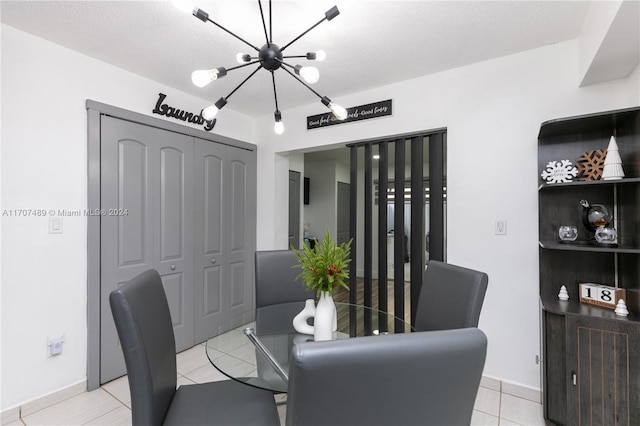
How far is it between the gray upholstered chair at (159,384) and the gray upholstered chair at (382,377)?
0.70 m

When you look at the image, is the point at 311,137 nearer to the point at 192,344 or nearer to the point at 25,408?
the point at 192,344

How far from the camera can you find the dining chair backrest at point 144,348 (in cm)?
107

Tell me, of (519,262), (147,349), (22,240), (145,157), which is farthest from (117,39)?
(519,262)

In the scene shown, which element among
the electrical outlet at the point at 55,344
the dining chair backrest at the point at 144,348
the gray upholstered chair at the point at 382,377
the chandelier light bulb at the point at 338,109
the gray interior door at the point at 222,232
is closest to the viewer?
the gray upholstered chair at the point at 382,377

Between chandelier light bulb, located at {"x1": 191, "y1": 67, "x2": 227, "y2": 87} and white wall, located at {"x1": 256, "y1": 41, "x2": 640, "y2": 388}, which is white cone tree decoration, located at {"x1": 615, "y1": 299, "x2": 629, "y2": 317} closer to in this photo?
white wall, located at {"x1": 256, "y1": 41, "x2": 640, "y2": 388}

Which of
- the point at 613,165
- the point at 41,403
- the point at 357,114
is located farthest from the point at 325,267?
the point at 41,403

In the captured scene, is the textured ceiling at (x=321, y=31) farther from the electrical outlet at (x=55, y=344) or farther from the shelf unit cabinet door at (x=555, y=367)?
the electrical outlet at (x=55, y=344)

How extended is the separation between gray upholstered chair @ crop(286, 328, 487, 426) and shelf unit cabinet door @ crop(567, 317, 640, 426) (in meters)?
1.35

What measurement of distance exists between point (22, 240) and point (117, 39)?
1.48 m

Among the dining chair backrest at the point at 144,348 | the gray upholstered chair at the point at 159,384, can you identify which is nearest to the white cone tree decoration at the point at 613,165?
the gray upholstered chair at the point at 159,384

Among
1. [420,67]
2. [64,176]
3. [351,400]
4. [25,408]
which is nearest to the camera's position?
[351,400]

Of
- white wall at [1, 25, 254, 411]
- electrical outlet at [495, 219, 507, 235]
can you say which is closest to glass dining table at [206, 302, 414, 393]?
electrical outlet at [495, 219, 507, 235]

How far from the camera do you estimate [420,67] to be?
2447mm

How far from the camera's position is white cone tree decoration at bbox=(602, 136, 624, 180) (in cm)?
168
